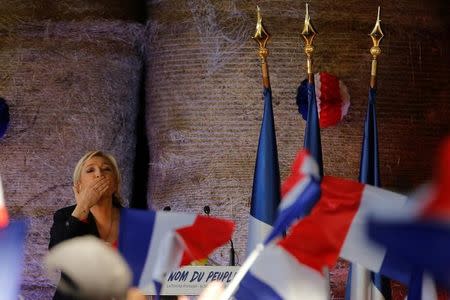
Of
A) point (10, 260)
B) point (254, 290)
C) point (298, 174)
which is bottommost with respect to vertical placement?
A: point (254, 290)

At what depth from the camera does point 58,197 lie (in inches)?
189

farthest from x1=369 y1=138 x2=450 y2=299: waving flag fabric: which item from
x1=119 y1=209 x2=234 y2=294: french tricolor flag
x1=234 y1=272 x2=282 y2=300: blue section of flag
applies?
x1=119 y1=209 x2=234 y2=294: french tricolor flag

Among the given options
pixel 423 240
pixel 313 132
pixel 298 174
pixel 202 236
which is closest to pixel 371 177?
pixel 313 132

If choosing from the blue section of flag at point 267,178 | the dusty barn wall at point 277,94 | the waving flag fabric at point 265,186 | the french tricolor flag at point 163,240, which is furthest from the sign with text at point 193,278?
the dusty barn wall at point 277,94

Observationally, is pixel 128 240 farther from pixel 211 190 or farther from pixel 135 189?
pixel 135 189

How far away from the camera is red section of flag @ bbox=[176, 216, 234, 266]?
2715mm

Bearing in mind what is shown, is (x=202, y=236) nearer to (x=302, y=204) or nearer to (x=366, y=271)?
(x=302, y=204)

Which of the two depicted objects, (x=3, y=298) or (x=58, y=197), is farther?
(x=58, y=197)

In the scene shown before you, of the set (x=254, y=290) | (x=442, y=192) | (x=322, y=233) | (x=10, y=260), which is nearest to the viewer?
(x=442, y=192)

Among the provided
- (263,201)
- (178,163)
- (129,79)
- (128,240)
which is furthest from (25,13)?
(128,240)

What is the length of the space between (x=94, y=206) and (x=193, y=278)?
1.69 feet

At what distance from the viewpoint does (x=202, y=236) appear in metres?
2.75

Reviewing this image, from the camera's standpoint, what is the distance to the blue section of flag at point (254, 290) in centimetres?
257

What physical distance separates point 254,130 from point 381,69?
2.00 feet
